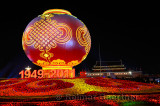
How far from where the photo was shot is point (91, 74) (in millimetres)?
57031

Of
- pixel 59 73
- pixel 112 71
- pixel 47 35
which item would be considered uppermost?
pixel 47 35

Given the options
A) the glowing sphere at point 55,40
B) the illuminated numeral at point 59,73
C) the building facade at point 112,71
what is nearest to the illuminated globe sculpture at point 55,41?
the glowing sphere at point 55,40

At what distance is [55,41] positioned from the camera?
1295 centimetres

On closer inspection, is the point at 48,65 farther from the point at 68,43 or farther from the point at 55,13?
the point at 55,13

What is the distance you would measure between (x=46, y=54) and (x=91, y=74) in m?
44.9

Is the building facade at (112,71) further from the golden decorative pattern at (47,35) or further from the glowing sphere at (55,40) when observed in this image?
the golden decorative pattern at (47,35)

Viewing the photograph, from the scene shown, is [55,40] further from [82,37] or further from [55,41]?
[82,37]

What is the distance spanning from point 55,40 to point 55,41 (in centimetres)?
8

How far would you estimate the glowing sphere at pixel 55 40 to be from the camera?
42.6ft

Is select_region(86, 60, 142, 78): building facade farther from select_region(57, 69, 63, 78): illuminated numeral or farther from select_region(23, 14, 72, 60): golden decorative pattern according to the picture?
select_region(23, 14, 72, 60): golden decorative pattern

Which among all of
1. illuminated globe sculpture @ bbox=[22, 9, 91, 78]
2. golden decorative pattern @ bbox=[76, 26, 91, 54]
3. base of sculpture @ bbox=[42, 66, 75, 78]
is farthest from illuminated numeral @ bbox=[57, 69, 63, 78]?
golden decorative pattern @ bbox=[76, 26, 91, 54]

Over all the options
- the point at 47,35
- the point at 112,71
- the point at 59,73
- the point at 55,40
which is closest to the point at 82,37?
the point at 55,40

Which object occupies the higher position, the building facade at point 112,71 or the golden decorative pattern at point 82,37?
the golden decorative pattern at point 82,37

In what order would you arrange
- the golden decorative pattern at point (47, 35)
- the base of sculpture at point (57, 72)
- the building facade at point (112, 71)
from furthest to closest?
the building facade at point (112, 71), the base of sculpture at point (57, 72), the golden decorative pattern at point (47, 35)
